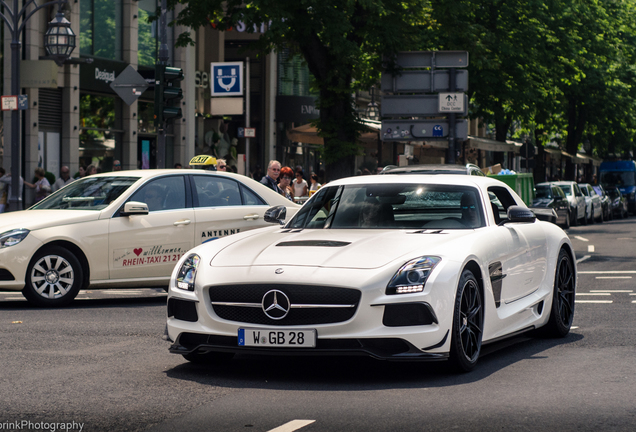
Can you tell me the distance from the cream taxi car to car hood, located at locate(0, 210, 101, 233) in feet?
0.04

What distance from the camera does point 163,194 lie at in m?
12.2

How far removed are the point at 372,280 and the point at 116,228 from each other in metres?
5.83

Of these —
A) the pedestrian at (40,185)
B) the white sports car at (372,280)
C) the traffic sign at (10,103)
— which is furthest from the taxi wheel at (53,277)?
the pedestrian at (40,185)

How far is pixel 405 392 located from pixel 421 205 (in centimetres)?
204

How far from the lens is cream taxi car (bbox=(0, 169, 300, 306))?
11.3m

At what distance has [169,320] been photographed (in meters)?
7.13

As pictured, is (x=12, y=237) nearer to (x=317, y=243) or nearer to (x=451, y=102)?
(x=317, y=243)

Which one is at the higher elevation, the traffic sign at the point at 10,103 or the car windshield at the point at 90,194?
the traffic sign at the point at 10,103

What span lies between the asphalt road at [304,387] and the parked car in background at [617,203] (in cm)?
4246

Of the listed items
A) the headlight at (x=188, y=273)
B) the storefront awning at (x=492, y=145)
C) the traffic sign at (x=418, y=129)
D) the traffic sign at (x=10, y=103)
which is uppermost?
the traffic sign at (x=10, y=103)

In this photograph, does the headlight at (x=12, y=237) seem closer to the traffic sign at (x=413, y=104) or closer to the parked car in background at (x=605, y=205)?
the traffic sign at (x=413, y=104)

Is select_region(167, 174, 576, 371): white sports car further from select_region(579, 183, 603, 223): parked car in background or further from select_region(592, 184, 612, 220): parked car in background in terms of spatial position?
select_region(592, 184, 612, 220): parked car in background

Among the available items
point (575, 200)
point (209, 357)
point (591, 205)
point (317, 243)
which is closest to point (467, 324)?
point (317, 243)

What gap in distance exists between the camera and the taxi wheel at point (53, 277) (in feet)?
37.3
